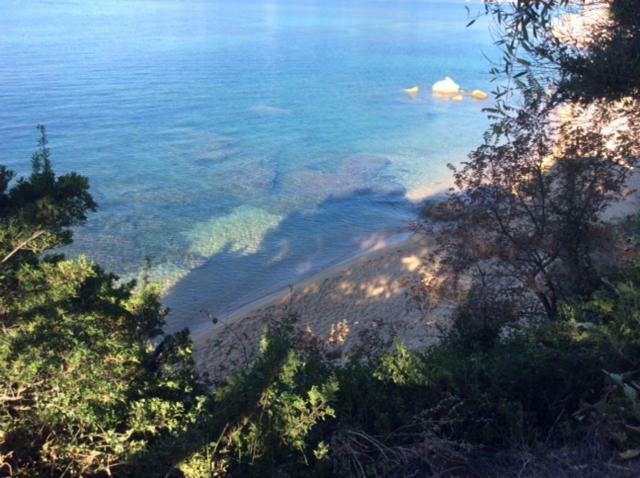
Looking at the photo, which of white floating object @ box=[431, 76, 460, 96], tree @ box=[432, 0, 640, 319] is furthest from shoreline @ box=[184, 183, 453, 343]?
white floating object @ box=[431, 76, 460, 96]

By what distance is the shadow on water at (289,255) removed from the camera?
58.6ft

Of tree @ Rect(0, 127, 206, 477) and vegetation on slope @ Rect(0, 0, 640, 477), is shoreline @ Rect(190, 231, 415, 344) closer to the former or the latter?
vegetation on slope @ Rect(0, 0, 640, 477)

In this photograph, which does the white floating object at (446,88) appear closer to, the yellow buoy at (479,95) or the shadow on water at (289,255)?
the yellow buoy at (479,95)

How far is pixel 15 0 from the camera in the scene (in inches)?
3661

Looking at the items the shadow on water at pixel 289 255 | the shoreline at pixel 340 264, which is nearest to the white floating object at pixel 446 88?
the shoreline at pixel 340 264

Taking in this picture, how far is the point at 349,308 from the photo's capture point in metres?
16.7

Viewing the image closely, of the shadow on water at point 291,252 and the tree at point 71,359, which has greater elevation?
the tree at point 71,359

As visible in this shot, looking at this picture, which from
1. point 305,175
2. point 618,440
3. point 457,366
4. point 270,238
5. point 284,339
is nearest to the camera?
point 618,440

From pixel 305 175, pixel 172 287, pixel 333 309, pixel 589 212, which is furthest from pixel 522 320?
pixel 305 175

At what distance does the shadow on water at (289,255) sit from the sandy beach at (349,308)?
2.68ft

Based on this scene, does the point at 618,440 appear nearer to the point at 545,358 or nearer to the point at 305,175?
the point at 545,358

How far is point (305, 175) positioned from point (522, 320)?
20.1 m

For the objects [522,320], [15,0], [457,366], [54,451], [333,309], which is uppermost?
[15,0]

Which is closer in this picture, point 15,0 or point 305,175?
point 305,175
